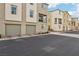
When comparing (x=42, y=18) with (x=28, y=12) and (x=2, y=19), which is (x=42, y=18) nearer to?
(x=28, y=12)

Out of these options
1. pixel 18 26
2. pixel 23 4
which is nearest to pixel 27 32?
pixel 18 26

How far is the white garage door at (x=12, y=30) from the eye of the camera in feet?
72.2

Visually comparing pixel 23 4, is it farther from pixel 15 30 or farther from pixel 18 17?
pixel 15 30

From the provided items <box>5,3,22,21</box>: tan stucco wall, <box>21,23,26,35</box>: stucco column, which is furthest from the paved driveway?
<box>21,23,26,35</box>: stucco column

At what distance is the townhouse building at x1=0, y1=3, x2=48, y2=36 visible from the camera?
21.5m

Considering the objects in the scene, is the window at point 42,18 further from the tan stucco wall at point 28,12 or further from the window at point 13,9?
the window at point 13,9

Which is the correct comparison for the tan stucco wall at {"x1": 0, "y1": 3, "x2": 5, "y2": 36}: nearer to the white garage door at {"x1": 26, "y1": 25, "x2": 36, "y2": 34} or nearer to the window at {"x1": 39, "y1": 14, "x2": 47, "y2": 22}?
the white garage door at {"x1": 26, "y1": 25, "x2": 36, "y2": 34}

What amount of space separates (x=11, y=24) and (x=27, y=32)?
5108 millimetres

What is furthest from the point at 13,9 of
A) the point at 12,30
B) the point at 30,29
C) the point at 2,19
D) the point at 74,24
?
→ the point at 74,24

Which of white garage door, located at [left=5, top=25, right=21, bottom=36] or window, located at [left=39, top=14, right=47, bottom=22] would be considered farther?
window, located at [left=39, top=14, right=47, bottom=22]

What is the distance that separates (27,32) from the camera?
27.5m

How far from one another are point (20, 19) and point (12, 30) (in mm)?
3036

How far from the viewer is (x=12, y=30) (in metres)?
22.9

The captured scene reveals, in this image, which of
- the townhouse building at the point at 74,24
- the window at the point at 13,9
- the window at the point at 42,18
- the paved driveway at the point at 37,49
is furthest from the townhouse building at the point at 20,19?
the townhouse building at the point at 74,24
